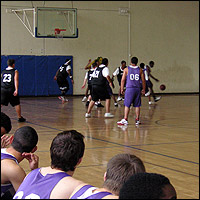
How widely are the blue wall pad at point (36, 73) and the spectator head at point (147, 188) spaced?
19.9m

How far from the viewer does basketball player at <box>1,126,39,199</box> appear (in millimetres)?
2828

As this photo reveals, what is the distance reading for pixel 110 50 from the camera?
2328cm

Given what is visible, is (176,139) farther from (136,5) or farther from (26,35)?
(136,5)

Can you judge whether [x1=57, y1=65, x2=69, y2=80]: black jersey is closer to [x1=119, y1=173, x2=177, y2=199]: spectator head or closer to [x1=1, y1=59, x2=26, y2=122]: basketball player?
[x1=1, y1=59, x2=26, y2=122]: basketball player

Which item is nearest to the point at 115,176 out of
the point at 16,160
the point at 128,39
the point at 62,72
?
the point at 16,160

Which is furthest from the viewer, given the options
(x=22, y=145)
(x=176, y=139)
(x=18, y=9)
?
(x=18, y=9)

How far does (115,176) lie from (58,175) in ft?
1.24

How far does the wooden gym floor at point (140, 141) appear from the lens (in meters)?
5.60

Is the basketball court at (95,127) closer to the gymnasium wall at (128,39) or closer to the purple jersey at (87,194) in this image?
the gymnasium wall at (128,39)

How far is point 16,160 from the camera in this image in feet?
9.82

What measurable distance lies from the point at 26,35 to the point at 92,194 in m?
20.2

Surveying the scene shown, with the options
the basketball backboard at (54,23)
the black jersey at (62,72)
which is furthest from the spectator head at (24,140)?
the basketball backboard at (54,23)

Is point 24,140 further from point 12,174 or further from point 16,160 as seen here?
point 12,174

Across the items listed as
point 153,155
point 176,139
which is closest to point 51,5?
point 176,139
